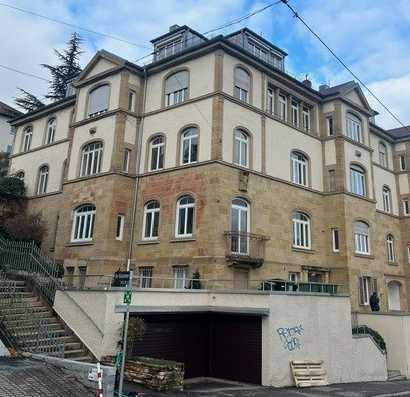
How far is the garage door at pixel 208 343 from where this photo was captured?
15.9 meters

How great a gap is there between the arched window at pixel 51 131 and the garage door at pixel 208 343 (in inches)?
802

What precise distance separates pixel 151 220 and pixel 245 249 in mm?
5454

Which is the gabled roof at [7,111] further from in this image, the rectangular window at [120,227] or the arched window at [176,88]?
the rectangular window at [120,227]

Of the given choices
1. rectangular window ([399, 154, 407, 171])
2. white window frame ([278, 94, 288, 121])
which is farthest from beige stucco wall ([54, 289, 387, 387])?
rectangular window ([399, 154, 407, 171])

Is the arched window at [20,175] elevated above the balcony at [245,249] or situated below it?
above

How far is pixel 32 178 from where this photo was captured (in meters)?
32.3

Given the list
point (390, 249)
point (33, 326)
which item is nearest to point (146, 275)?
point (33, 326)

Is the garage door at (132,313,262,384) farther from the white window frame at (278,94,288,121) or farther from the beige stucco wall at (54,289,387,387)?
the white window frame at (278,94,288,121)

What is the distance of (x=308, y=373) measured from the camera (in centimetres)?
1638

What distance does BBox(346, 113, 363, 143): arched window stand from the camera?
29547mm

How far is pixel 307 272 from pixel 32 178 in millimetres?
20599

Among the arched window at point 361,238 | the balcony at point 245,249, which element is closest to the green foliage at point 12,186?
the balcony at point 245,249

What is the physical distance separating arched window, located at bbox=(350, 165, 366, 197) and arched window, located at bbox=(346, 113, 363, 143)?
213 centimetres

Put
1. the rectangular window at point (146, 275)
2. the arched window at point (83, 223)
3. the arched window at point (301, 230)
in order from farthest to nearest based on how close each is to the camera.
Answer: the arched window at point (301, 230) < the arched window at point (83, 223) < the rectangular window at point (146, 275)
